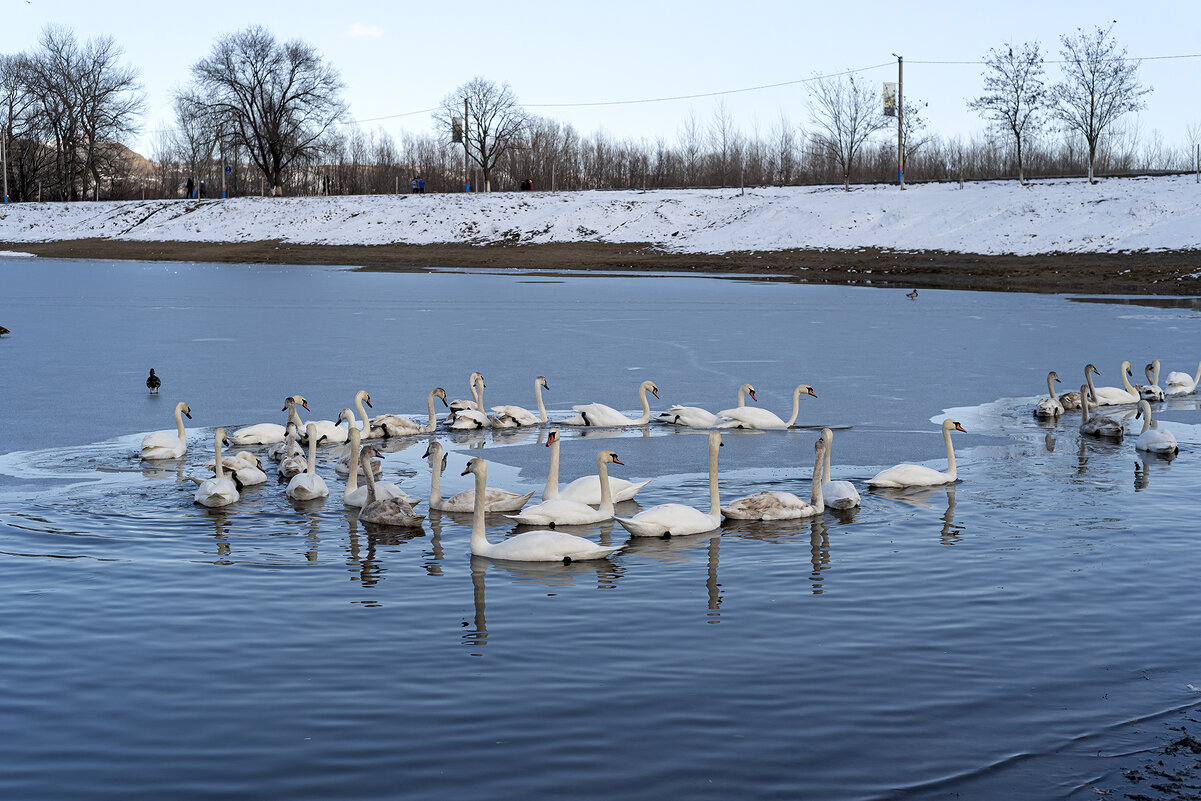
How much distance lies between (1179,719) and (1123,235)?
42.3 m

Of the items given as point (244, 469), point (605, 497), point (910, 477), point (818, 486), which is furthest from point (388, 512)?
point (910, 477)

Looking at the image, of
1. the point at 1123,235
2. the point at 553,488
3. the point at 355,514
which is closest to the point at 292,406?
the point at 355,514

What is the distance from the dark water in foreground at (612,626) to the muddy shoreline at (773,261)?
24584 millimetres

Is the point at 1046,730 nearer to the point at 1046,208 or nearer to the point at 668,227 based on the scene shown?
the point at 1046,208

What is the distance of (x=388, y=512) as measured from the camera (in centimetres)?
880

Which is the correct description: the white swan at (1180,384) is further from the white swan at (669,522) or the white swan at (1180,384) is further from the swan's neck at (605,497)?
the swan's neck at (605,497)

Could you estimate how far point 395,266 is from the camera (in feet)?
181

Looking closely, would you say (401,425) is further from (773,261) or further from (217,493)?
(773,261)

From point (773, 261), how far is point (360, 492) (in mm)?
41358

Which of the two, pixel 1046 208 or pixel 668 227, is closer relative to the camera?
pixel 1046 208

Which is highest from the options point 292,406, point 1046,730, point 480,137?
point 480,137

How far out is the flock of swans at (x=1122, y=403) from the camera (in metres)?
11.6

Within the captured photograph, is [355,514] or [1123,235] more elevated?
[1123,235]

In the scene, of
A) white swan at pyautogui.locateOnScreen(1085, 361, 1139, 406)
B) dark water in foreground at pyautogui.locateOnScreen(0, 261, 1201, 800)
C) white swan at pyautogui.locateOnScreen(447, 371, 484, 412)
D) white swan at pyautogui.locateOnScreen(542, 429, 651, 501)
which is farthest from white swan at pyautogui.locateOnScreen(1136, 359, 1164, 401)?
white swan at pyautogui.locateOnScreen(542, 429, 651, 501)
